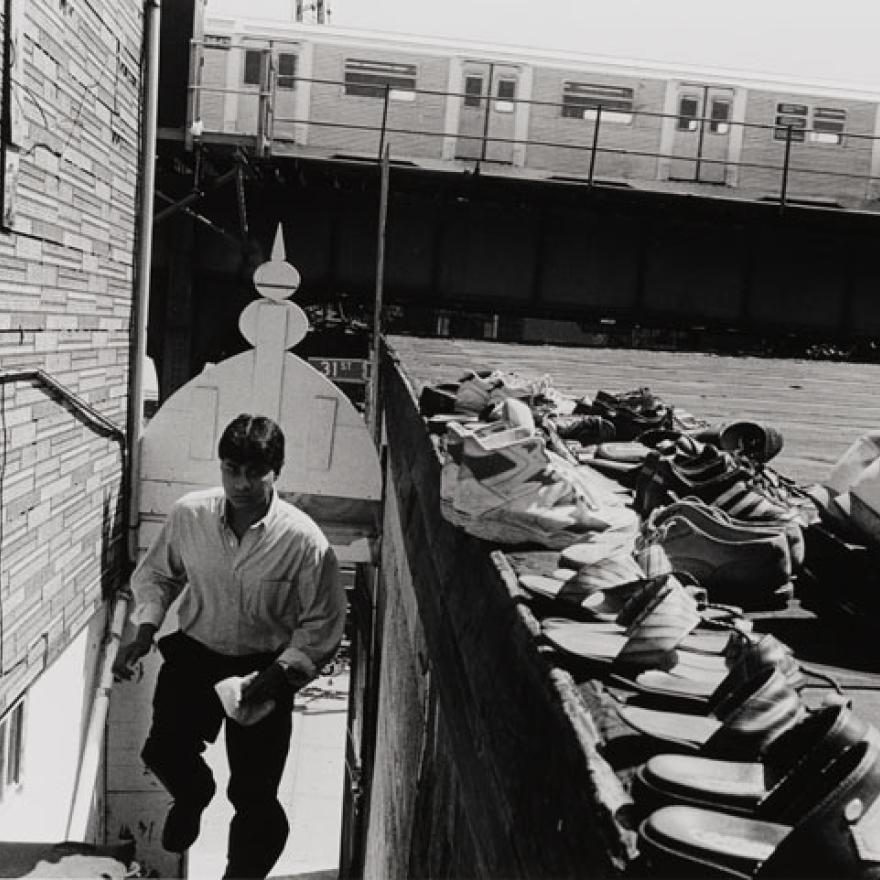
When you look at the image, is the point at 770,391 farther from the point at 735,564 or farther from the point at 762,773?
the point at 762,773

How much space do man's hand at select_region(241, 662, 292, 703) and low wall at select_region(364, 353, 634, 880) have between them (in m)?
0.58

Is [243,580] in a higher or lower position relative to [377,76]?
lower

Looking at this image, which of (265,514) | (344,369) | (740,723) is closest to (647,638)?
(740,723)

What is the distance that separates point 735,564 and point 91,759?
6.78m

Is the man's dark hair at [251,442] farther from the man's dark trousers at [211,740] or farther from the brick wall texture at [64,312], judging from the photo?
the brick wall texture at [64,312]

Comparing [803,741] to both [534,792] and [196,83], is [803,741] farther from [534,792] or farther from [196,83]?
[196,83]

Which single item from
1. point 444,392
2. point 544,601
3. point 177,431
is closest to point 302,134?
point 177,431

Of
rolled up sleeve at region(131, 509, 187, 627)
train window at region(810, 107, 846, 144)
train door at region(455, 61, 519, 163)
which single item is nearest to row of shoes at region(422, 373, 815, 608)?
rolled up sleeve at region(131, 509, 187, 627)

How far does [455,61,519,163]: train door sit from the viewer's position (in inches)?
827

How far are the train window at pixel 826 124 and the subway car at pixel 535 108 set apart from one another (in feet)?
0.09

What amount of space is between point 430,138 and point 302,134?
92.7 inches

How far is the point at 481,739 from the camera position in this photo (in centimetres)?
240

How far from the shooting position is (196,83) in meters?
15.2

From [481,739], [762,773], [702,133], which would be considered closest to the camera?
[762,773]
